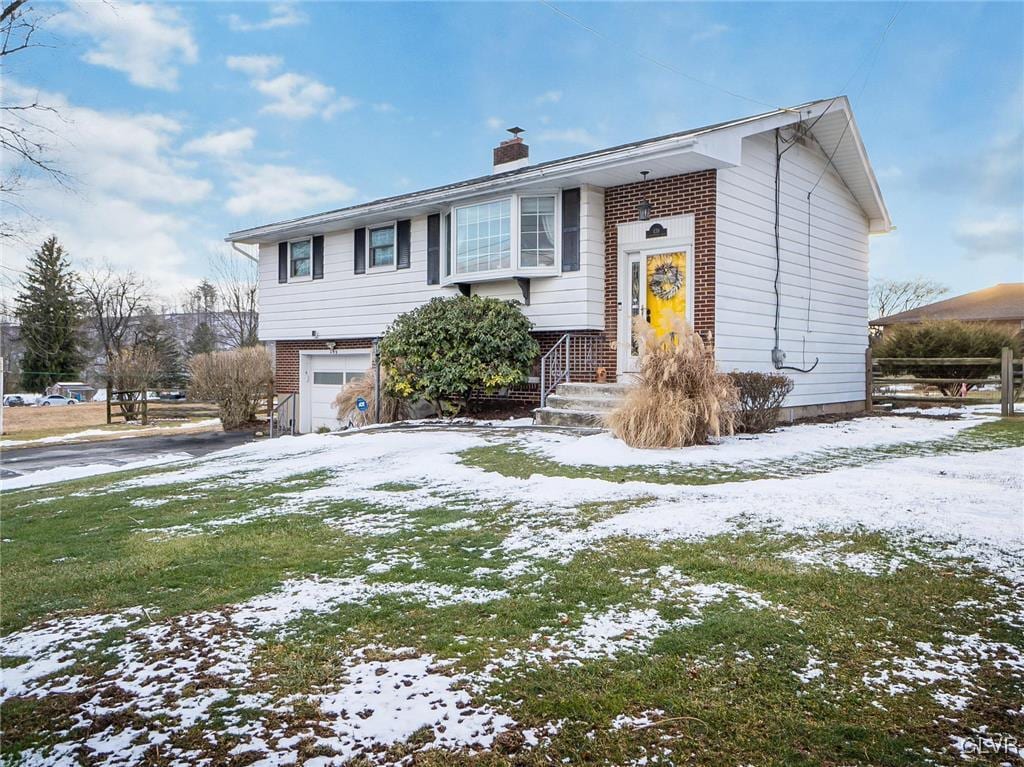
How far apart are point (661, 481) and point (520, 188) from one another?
284 inches

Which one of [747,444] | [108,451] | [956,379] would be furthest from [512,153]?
[108,451]

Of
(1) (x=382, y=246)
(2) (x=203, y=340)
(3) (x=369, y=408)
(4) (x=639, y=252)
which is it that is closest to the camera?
(4) (x=639, y=252)

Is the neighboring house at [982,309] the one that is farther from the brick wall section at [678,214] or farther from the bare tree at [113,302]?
the bare tree at [113,302]

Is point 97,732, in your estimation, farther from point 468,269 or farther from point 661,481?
point 468,269

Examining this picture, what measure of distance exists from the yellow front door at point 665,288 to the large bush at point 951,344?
9.75 m

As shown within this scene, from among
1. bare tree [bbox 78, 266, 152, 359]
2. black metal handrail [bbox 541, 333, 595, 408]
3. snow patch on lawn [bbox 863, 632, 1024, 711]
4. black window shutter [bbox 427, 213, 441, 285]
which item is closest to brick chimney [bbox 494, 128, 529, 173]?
black window shutter [bbox 427, 213, 441, 285]

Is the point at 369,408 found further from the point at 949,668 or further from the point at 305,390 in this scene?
the point at 949,668

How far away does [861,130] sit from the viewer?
486 inches

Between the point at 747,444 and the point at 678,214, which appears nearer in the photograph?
the point at 747,444

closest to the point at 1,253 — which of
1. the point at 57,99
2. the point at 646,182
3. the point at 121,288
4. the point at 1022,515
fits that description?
the point at 57,99

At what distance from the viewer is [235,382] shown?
61.8ft

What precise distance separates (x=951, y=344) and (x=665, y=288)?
1011 cm

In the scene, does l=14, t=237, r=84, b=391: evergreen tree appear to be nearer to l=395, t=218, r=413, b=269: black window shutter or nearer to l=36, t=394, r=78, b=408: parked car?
l=36, t=394, r=78, b=408: parked car

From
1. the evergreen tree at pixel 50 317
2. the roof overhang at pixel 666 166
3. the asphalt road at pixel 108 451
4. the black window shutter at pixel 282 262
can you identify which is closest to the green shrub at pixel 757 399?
the roof overhang at pixel 666 166
